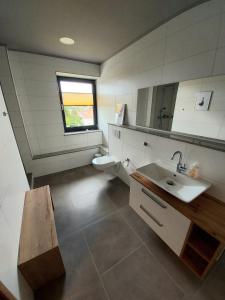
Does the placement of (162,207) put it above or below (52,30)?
below

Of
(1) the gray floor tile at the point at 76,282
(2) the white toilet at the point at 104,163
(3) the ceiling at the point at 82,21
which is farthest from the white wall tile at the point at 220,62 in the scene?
(1) the gray floor tile at the point at 76,282

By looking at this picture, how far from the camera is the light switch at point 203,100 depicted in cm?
124

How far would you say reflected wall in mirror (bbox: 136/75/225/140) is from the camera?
3.91 ft

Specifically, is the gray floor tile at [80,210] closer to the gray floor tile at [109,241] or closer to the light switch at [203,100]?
the gray floor tile at [109,241]

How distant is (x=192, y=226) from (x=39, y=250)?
1196mm

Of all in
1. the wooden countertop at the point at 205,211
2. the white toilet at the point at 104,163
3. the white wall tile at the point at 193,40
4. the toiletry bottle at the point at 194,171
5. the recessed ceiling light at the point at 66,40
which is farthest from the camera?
the white toilet at the point at 104,163

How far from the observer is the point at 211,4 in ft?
3.59

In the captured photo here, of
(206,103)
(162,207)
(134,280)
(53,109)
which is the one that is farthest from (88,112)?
(134,280)

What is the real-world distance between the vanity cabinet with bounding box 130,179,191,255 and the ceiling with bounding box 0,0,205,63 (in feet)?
5.84

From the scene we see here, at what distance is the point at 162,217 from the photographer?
1184 mm

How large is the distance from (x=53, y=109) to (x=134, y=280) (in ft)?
9.56

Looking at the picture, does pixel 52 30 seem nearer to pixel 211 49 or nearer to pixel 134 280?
pixel 211 49

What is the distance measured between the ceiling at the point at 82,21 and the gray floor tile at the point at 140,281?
247 cm

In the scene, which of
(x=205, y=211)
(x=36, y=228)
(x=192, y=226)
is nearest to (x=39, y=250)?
(x=36, y=228)
